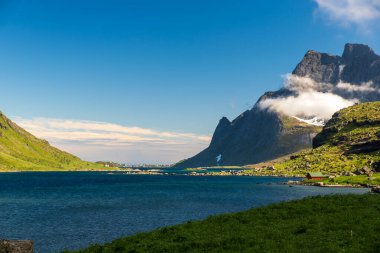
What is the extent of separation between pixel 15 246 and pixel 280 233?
26.5m

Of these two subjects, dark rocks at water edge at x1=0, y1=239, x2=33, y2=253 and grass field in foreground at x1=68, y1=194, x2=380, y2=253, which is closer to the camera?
dark rocks at water edge at x1=0, y1=239, x2=33, y2=253

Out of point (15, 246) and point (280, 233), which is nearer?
point (15, 246)

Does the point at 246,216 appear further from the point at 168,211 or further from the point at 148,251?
the point at 168,211

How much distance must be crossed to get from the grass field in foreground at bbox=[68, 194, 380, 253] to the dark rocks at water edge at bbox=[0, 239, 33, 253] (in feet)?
34.0

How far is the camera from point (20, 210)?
12175 centimetres

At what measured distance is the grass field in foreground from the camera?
35.7 m

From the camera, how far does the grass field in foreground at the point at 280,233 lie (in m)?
35.7

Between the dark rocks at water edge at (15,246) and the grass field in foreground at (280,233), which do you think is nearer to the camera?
the dark rocks at water edge at (15,246)

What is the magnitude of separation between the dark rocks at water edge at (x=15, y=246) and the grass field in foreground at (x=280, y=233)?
1035 centimetres

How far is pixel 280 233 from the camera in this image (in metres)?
40.8

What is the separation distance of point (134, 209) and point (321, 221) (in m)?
81.5

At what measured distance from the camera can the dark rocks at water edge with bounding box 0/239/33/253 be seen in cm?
3253

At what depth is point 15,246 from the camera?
109 ft

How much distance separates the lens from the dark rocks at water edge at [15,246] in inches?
1281
